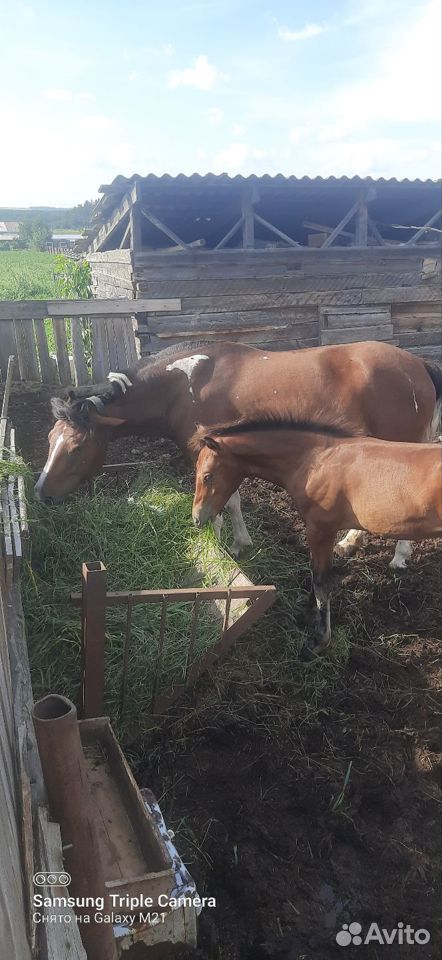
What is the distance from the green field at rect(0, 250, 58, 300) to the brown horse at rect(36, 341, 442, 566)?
3.83 metres

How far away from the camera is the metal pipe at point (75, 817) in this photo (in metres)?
1.86

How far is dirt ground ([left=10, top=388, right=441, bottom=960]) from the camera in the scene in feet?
8.27

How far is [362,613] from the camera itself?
4.38 meters

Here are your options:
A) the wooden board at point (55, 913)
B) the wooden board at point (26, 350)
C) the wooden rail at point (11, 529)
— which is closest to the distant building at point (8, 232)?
the wooden board at point (26, 350)

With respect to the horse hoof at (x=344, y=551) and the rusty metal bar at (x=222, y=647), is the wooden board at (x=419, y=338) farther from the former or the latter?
the rusty metal bar at (x=222, y=647)

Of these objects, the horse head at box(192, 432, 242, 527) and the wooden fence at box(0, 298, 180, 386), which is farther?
the wooden fence at box(0, 298, 180, 386)

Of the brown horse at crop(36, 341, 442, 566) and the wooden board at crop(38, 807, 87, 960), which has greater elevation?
the brown horse at crop(36, 341, 442, 566)

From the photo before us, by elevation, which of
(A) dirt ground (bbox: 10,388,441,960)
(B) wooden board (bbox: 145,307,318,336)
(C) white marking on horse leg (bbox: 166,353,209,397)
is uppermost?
(B) wooden board (bbox: 145,307,318,336)

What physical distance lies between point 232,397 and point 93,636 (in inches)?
116

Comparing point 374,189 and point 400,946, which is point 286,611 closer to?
point 400,946

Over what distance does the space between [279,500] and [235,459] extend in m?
1.79

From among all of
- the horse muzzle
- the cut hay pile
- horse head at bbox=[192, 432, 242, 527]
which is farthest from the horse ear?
the cut hay pile

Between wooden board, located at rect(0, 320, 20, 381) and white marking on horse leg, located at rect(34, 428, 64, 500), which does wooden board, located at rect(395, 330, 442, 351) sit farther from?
white marking on horse leg, located at rect(34, 428, 64, 500)

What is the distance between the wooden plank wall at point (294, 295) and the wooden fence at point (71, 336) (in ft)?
0.99
